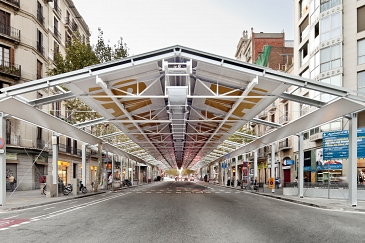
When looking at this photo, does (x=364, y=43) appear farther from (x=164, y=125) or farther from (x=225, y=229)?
(x=225, y=229)

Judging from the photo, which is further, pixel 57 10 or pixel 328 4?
pixel 57 10

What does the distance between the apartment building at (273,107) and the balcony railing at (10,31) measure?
25.1 m

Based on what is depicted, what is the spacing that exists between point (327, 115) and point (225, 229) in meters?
11.7

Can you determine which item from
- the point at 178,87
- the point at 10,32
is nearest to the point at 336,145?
the point at 178,87

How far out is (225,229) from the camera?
34.6 feet

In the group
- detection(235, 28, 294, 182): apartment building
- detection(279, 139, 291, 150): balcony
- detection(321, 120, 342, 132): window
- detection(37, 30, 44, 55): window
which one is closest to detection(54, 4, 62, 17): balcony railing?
detection(37, 30, 44, 55): window

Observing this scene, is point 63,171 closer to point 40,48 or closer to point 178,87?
point 40,48

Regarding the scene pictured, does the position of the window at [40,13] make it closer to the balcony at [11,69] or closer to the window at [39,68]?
the window at [39,68]

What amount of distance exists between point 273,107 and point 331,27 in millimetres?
19273

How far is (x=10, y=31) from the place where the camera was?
3688 centimetres

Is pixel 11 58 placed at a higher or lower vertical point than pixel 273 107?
higher

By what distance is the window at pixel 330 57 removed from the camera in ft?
110

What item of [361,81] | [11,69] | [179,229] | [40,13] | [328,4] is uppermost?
[40,13]

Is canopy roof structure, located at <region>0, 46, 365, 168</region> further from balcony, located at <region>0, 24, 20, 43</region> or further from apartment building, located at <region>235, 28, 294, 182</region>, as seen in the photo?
balcony, located at <region>0, 24, 20, 43</region>
